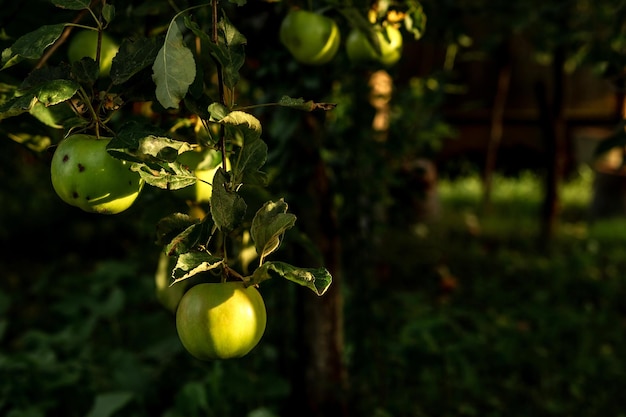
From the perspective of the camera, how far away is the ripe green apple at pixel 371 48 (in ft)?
4.14

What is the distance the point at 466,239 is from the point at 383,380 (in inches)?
120

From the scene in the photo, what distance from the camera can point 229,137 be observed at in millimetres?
910

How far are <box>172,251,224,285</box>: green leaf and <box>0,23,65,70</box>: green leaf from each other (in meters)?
0.27

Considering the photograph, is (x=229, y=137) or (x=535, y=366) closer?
(x=229, y=137)

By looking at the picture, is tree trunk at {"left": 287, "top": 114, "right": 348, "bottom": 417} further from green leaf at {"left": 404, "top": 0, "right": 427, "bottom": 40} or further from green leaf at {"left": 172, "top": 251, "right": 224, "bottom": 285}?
green leaf at {"left": 172, "top": 251, "right": 224, "bottom": 285}

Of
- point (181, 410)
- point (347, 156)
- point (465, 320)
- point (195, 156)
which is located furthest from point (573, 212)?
point (195, 156)

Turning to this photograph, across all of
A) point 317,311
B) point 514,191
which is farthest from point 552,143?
point 317,311

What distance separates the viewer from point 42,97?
742 millimetres

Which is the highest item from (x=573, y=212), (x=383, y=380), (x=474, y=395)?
(x=383, y=380)

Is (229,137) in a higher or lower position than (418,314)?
higher

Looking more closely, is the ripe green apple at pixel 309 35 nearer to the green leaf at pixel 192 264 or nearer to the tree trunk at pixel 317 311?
the green leaf at pixel 192 264

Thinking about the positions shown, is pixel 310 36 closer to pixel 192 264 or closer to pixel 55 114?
pixel 55 114

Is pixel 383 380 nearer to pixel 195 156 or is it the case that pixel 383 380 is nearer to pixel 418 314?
pixel 418 314

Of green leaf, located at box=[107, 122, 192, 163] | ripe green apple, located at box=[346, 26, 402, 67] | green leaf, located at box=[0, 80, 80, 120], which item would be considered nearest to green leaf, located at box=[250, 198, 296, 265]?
green leaf, located at box=[107, 122, 192, 163]
